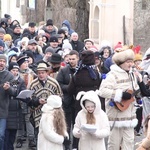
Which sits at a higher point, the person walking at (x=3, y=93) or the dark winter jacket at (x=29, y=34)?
the dark winter jacket at (x=29, y=34)

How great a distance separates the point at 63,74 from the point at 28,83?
0.87 metres

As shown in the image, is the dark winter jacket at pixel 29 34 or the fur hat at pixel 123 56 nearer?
the fur hat at pixel 123 56

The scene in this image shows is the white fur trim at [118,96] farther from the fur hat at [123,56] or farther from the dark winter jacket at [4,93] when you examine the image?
the dark winter jacket at [4,93]

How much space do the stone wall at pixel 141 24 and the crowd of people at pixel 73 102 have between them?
9286mm

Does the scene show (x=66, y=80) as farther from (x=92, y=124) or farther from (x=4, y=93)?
(x=92, y=124)

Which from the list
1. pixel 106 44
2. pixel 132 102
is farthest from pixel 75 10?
pixel 132 102

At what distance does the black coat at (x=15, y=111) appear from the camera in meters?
12.3

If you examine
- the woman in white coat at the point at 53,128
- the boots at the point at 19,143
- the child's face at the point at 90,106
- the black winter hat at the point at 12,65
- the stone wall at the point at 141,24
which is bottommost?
the boots at the point at 19,143

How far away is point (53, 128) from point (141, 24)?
13.0 m

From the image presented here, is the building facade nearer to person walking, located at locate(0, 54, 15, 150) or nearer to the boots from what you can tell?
the boots

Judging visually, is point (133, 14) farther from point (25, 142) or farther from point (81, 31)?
point (25, 142)

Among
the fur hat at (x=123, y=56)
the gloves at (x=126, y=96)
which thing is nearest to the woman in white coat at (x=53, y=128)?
the gloves at (x=126, y=96)

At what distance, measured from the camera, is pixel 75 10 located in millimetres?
28047

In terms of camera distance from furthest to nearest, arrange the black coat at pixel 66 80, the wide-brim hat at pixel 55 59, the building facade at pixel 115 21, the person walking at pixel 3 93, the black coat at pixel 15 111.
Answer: the building facade at pixel 115 21
the wide-brim hat at pixel 55 59
the black coat at pixel 66 80
the black coat at pixel 15 111
the person walking at pixel 3 93
